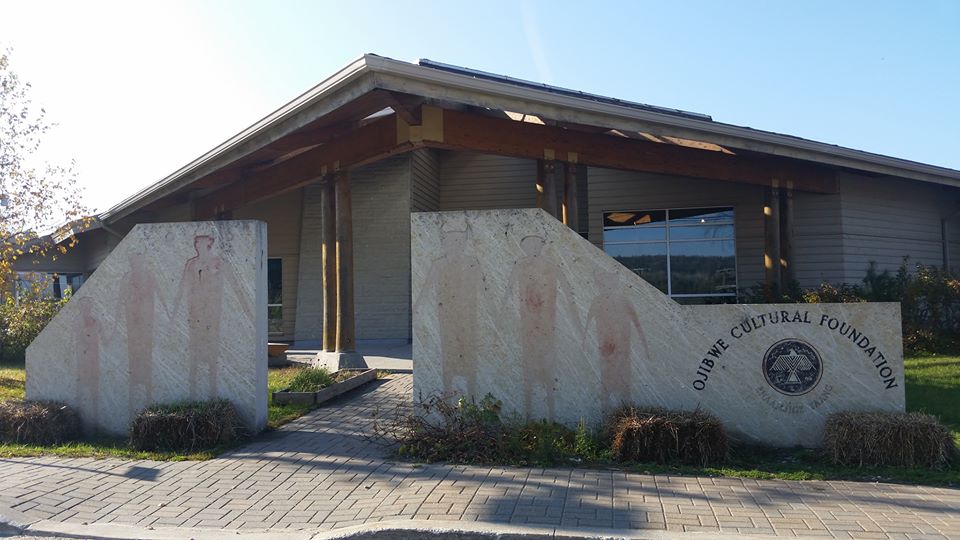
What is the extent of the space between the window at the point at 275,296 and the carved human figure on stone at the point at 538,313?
12.7 m

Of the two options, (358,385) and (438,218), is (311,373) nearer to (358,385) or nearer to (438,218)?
(358,385)

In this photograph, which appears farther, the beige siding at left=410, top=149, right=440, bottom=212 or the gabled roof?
the beige siding at left=410, top=149, right=440, bottom=212

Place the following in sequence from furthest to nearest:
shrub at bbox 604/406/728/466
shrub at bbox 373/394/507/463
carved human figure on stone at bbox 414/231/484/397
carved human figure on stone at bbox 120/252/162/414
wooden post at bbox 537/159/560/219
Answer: wooden post at bbox 537/159/560/219, carved human figure on stone at bbox 120/252/162/414, carved human figure on stone at bbox 414/231/484/397, shrub at bbox 373/394/507/463, shrub at bbox 604/406/728/466

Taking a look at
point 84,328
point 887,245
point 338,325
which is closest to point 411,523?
point 84,328

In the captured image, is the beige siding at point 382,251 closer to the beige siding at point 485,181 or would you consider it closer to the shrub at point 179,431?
the beige siding at point 485,181

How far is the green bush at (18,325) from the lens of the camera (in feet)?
51.8

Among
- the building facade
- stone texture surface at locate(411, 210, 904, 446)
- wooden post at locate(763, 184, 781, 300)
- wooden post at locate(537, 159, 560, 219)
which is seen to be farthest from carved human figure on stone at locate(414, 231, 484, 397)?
wooden post at locate(763, 184, 781, 300)

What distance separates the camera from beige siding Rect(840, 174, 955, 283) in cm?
1570

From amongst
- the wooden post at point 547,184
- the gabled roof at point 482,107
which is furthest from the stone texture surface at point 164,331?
the wooden post at point 547,184

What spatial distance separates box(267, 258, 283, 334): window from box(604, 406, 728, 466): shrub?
1389 cm

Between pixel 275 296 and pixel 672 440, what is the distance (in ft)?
47.7

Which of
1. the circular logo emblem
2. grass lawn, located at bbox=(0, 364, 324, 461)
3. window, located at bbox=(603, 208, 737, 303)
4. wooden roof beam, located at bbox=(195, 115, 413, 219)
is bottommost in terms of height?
grass lawn, located at bbox=(0, 364, 324, 461)

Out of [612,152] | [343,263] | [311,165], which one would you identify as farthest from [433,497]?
[311,165]

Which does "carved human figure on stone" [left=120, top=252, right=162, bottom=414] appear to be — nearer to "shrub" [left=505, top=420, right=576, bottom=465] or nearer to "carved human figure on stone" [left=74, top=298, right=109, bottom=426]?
"carved human figure on stone" [left=74, top=298, right=109, bottom=426]
